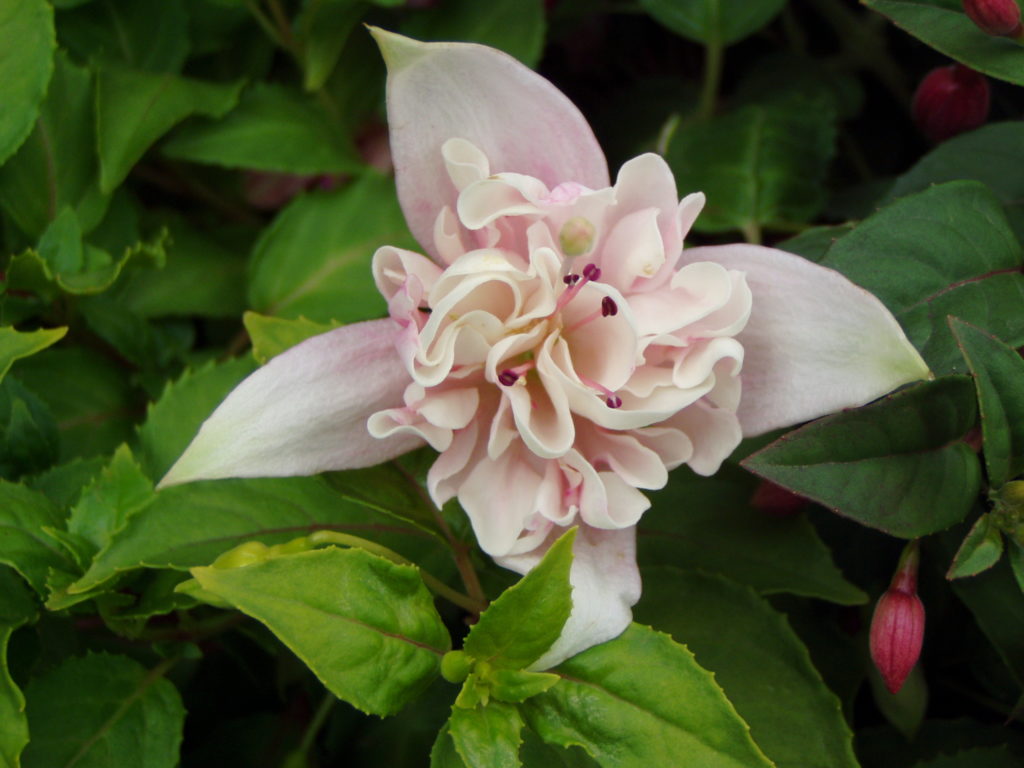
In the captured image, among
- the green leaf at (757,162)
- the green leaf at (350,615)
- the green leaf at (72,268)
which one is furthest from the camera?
the green leaf at (757,162)

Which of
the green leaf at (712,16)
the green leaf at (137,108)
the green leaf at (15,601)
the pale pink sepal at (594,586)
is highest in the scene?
the green leaf at (712,16)

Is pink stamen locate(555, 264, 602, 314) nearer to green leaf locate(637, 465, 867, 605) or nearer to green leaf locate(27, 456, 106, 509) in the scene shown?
green leaf locate(637, 465, 867, 605)

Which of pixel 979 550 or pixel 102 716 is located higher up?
pixel 979 550

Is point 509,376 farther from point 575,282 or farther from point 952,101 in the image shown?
point 952,101

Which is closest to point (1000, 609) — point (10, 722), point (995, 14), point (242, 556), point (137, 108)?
point (995, 14)

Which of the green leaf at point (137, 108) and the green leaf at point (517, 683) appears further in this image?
the green leaf at point (137, 108)

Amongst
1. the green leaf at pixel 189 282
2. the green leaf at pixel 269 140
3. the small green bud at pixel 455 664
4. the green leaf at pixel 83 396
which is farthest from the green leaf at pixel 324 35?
the small green bud at pixel 455 664

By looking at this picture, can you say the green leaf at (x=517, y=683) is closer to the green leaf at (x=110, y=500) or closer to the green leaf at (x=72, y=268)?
the green leaf at (x=110, y=500)
